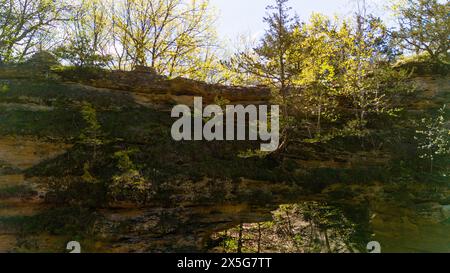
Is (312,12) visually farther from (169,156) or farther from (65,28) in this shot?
(65,28)

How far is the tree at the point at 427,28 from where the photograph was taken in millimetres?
16656

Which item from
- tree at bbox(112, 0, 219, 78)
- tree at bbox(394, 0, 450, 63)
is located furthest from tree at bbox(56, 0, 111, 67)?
tree at bbox(394, 0, 450, 63)

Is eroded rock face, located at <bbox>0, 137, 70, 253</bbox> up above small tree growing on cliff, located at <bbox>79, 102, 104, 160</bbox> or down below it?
below

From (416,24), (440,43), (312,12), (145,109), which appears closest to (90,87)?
(145,109)

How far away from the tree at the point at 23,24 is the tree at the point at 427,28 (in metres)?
18.3

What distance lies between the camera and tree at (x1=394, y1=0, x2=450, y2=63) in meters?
16.7

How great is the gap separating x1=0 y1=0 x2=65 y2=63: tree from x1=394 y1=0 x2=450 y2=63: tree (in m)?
18.3

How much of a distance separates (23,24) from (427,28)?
20.4 metres

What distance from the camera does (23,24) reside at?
16.6 meters

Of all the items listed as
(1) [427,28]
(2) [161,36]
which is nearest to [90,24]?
(2) [161,36]

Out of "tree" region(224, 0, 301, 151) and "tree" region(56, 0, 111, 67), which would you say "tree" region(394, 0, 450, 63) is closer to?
"tree" region(224, 0, 301, 151)

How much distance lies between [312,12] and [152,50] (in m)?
10.6

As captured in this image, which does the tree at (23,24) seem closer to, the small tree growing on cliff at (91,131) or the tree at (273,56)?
the small tree growing on cliff at (91,131)

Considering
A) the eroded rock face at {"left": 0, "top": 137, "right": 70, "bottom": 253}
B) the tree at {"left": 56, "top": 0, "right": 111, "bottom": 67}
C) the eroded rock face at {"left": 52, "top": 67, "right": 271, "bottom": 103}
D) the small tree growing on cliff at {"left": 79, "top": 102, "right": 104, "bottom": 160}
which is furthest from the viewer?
the tree at {"left": 56, "top": 0, "right": 111, "bottom": 67}
